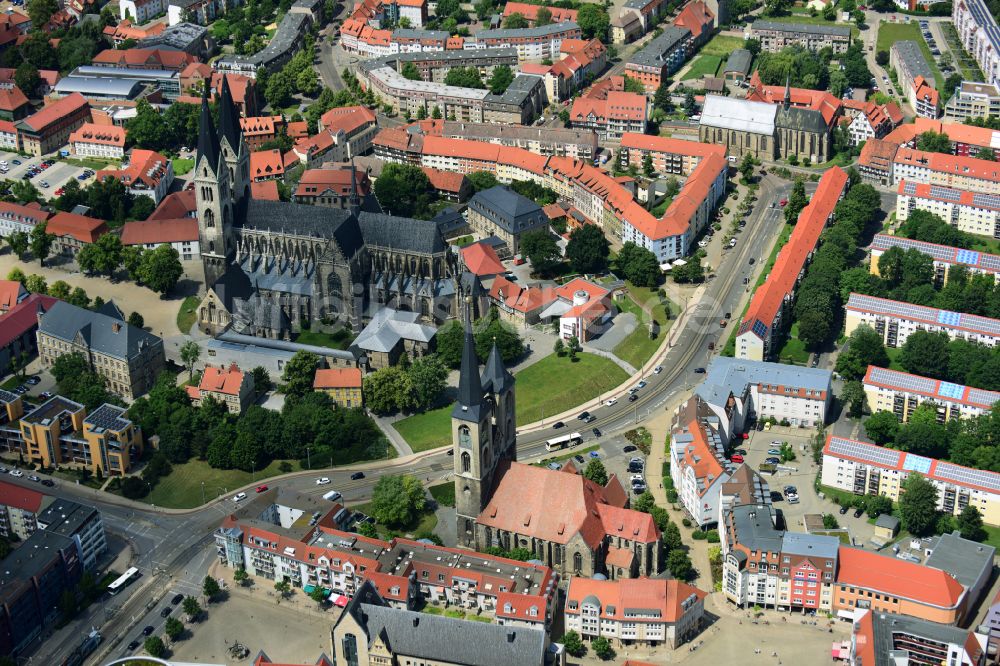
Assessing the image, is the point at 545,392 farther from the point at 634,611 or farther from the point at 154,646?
the point at 154,646

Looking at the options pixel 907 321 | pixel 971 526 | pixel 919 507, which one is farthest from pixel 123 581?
pixel 907 321

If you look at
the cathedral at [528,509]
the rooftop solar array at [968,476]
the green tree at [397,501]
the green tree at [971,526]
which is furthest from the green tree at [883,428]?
the green tree at [397,501]

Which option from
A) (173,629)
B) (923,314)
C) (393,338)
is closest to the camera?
(173,629)

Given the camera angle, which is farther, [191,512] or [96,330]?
[96,330]

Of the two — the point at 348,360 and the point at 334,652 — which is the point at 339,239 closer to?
the point at 348,360

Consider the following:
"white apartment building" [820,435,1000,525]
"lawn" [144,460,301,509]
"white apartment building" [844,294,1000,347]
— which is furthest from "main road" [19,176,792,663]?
"white apartment building" [820,435,1000,525]

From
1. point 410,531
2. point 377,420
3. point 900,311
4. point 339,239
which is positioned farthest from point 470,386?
point 900,311

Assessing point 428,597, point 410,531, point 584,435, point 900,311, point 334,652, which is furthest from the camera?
point 900,311

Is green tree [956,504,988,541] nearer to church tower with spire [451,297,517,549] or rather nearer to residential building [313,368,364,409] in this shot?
church tower with spire [451,297,517,549]
